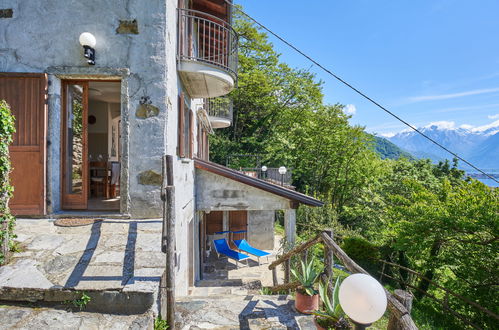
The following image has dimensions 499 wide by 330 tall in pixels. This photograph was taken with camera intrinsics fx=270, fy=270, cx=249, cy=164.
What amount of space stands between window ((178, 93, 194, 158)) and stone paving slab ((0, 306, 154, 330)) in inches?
132

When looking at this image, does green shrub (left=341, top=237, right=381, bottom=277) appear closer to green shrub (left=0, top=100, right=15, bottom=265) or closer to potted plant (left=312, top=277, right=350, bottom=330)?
potted plant (left=312, top=277, right=350, bottom=330)

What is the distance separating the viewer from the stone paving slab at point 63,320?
2396mm

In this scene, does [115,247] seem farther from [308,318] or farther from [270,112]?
[270,112]

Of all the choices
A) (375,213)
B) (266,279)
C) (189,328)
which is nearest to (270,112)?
(375,213)

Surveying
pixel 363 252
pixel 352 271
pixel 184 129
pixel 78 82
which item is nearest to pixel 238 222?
pixel 363 252

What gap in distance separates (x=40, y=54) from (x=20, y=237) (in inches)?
114

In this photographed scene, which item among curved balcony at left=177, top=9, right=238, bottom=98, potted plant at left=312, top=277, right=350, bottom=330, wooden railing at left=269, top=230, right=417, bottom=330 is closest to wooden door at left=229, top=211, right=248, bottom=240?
curved balcony at left=177, top=9, right=238, bottom=98

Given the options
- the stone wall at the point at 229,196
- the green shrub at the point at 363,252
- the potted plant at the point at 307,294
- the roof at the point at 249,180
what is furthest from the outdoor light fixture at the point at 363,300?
the green shrub at the point at 363,252

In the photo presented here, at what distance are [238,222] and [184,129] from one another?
7797 millimetres

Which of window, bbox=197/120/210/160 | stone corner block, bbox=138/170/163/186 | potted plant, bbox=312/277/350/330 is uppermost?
window, bbox=197/120/210/160

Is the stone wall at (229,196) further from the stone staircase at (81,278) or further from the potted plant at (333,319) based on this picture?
the potted plant at (333,319)

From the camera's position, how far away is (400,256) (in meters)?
13.2

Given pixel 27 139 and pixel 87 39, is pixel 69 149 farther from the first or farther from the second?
pixel 87 39

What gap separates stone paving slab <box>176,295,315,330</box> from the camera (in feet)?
10.8
